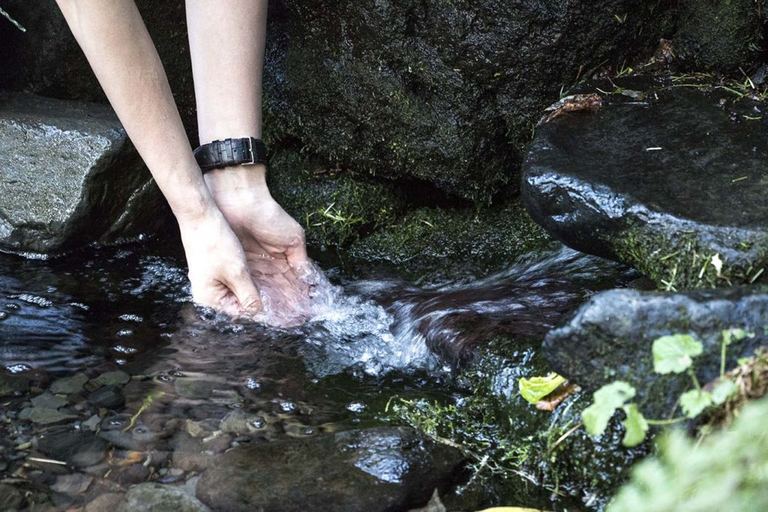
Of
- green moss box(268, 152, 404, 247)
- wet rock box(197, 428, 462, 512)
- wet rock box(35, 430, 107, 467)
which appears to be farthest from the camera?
green moss box(268, 152, 404, 247)

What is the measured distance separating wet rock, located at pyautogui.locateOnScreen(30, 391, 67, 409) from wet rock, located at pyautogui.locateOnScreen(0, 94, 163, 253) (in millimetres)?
1230

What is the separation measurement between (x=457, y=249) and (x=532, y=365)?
1404 millimetres

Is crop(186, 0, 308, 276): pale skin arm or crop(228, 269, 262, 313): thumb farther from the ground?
crop(186, 0, 308, 276): pale skin arm

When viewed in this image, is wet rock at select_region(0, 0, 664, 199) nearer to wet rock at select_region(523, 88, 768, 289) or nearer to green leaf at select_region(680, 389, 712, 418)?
wet rock at select_region(523, 88, 768, 289)

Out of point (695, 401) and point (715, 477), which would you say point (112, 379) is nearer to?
point (695, 401)


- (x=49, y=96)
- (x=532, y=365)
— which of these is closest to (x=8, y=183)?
(x=49, y=96)

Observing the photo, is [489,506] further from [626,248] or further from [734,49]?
[734,49]

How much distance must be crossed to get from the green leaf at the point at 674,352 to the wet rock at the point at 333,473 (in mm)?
752

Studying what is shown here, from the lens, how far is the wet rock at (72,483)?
2.29 metres

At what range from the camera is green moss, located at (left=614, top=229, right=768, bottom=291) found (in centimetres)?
229

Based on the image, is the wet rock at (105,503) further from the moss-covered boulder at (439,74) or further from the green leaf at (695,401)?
the moss-covered boulder at (439,74)

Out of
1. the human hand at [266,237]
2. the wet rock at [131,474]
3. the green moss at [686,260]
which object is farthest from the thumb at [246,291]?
the green moss at [686,260]

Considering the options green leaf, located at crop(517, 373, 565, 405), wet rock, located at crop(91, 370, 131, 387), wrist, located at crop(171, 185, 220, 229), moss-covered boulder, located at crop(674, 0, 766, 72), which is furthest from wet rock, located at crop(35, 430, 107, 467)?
moss-covered boulder, located at crop(674, 0, 766, 72)

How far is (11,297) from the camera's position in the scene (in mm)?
3354
